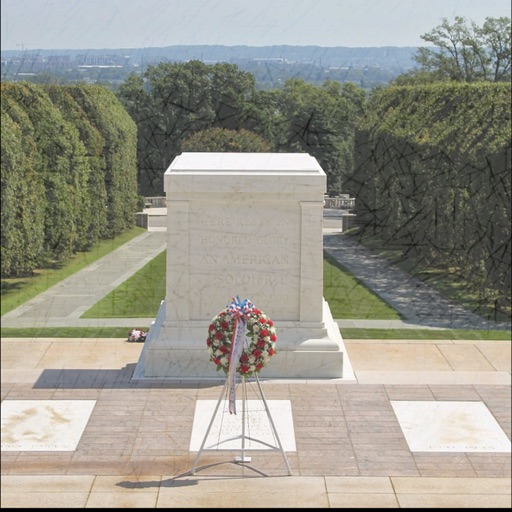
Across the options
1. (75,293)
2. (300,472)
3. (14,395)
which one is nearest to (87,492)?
(300,472)

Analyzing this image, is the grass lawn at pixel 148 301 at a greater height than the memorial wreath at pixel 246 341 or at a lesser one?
lesser

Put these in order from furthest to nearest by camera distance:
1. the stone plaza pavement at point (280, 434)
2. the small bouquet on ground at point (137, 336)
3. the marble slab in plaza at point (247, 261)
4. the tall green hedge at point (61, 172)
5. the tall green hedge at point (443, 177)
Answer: the tall green hedge at point (61, 172) < the tall green hedge at point (443, 177) < the small bouquet on ground at point (137, 336) < the marble slab in plaza at point (247, 261) < the stone plaza pavement at point (280, 434)

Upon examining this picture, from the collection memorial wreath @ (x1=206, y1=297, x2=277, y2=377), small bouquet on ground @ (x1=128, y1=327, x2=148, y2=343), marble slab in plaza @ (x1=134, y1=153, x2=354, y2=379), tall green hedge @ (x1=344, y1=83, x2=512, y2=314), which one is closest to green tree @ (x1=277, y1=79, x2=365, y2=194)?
tall green hedge @ (x1=344, y1=83, x2=512, y2=314)

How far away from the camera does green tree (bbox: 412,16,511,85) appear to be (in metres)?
22.3

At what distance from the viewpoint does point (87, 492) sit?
6.00m

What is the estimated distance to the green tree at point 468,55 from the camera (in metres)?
22.3

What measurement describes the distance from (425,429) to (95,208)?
483 inches

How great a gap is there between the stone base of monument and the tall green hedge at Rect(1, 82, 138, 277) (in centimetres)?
432

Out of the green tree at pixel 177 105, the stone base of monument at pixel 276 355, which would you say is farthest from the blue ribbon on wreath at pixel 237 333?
the green tree at pixel 177 105

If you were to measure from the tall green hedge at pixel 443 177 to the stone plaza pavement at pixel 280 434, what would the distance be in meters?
4.91

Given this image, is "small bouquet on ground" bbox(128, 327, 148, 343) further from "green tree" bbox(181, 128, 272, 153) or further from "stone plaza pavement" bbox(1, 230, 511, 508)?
"green tree" bbox(181, 128, 272, 153)

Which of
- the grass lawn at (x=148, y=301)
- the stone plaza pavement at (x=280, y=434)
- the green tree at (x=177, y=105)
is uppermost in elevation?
the green tree at (x=177, y=105)

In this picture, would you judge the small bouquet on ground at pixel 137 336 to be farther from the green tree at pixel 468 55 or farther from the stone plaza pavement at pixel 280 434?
the green tree at pixel 468 55

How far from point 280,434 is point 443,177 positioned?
10.6 meters
